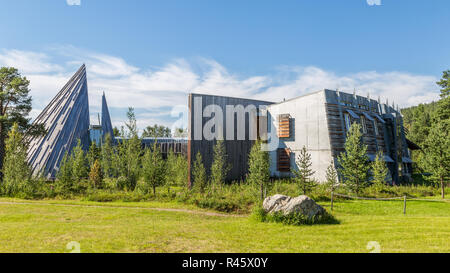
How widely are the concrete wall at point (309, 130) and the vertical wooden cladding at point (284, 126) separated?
35cm

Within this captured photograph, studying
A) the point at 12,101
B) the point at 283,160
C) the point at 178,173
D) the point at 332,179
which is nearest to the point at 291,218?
the point at 332,179

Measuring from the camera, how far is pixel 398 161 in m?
28.7

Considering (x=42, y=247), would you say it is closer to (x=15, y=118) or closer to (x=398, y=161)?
(x=15, y=118)

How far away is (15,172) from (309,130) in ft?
81.7

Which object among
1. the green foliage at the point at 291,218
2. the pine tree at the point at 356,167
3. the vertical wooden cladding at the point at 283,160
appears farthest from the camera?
the vertical wooden cladding at the point at 283,160

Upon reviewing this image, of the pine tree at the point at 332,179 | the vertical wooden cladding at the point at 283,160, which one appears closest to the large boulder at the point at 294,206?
the pine tree at the point at 332,179

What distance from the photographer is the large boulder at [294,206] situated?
10.6 m

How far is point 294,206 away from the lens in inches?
418

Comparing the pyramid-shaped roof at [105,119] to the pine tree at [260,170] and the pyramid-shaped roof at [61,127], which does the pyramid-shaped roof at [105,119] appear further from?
the pine tree at [260,170]

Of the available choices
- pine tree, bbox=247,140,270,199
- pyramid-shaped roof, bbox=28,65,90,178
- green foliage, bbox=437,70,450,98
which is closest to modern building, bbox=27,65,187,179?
pyramid-shaped roof, bbox=28,65,90,178

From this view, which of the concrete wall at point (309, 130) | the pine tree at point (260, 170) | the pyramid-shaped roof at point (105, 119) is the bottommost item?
the pine tree at point (260, 170)

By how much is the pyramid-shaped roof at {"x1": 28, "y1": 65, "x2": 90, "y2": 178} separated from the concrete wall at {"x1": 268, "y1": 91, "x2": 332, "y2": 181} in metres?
23.3
